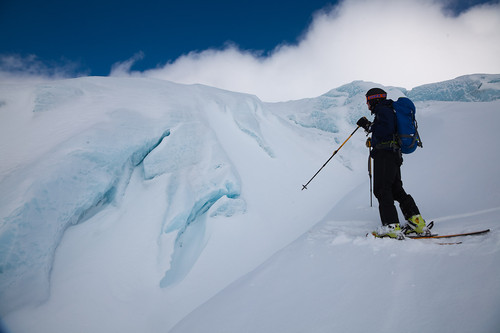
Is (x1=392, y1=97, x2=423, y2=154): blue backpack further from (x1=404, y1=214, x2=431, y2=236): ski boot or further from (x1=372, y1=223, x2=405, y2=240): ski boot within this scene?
(x1=372, y1=223, x2=405, y2=240): ski boot

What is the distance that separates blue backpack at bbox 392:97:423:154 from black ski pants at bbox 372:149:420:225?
197 mm

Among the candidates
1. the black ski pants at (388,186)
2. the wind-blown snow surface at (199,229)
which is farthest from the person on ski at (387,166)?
the wind-blown snow surface at (199,229)

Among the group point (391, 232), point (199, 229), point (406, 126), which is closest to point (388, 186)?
point (391, 232)

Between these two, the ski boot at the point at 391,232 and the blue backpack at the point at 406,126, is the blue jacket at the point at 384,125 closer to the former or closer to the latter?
the blue backpack at the point at 406,126

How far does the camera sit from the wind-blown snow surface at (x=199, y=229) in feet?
5.78

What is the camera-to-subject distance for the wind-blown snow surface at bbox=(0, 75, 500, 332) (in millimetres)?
1762

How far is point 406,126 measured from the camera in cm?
303

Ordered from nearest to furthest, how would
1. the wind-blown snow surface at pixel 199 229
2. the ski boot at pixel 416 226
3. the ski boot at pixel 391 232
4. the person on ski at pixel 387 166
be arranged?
the wind-blown snow surface at pixel 199 229
the ski boot at pixel 391 232
the ski boot at pixel 416 226
the person on ski at pixel 387 166

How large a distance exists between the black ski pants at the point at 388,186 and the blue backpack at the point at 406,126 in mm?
197

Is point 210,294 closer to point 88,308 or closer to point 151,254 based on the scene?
point 151,254

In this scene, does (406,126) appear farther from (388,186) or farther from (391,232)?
(391,232)

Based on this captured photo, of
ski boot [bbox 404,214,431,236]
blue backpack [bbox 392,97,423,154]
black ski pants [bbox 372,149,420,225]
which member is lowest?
ski boot [bbox 404,214,431,236]

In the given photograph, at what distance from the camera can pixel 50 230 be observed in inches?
129

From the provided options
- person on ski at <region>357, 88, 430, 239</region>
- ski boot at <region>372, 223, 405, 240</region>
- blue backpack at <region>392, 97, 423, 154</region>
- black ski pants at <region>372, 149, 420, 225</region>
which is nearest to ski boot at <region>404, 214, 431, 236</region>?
person on ski at <region>357, 88, 430, 239</region>
